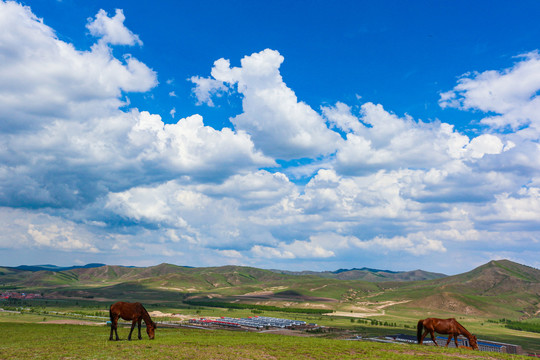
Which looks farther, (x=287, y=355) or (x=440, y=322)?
(x=440, y=322)

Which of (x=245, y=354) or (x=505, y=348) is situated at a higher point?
(x=245, y=354)

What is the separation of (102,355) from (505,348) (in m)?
94.0

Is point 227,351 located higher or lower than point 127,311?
lower

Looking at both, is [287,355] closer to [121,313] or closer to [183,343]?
[183,343]

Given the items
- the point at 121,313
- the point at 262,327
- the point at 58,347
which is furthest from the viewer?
the point at 262,327

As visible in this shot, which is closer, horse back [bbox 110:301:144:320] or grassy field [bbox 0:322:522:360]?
grassy field [bbox 0:322:522:360]

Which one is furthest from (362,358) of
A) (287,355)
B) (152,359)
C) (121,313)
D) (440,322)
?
(121,313)

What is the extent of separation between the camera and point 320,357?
33.9 m

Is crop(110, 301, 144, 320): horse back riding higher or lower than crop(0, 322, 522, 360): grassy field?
higher

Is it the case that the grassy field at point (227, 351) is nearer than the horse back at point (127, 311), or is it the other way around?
the grassy field at point (227, 351)

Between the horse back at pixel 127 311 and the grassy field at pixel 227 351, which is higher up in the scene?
the horse back at pixel 127 311

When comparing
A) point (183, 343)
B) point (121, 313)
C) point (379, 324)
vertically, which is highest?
point (121, 313)

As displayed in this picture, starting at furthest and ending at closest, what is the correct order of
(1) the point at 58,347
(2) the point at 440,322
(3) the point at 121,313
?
(2) the point at 440,322
(3) the point at 121,313
(1) the point at 58,347

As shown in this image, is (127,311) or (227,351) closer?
(227,351)
